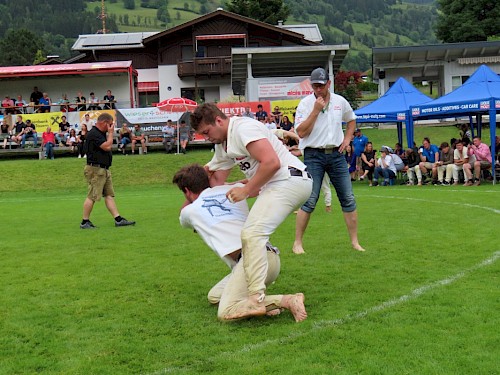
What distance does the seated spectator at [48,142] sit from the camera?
1070 inches

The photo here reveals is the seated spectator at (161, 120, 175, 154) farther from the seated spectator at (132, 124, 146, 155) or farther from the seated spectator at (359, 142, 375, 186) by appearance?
the seated spectator at (359, 142, 375, 186)

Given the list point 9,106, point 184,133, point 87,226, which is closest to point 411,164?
point 184,133

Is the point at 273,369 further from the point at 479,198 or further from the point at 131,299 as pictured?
the point at 479,198

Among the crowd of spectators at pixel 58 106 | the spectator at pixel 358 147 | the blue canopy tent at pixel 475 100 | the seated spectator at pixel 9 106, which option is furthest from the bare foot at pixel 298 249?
the seated spectator at pixel 9 106

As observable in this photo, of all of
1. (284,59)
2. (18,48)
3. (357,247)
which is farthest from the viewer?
(18,48)

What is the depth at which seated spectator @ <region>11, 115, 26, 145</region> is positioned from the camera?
93.4ft

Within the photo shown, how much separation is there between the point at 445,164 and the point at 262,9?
49.2 m

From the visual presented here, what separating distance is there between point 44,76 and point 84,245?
3132 centimetres

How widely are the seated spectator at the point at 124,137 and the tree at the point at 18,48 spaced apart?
3600 inches

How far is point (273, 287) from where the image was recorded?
569 centimetres

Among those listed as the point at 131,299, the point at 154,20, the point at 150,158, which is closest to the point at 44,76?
the point at 150,158

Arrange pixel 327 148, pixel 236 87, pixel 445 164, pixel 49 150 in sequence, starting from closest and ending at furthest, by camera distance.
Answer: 1. pixel 327 148
2. pixel 445 164
3. pixel 49 150
4. pixel 236 87

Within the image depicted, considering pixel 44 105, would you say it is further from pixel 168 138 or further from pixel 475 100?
pixel 475 100

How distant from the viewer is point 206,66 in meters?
44.9
